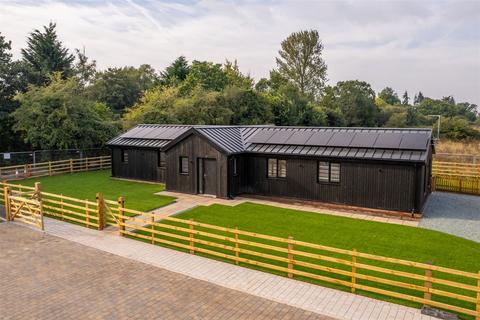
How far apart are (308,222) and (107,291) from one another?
28.9 ft

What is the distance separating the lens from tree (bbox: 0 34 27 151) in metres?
36.4

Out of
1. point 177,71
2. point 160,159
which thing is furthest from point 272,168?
point 177,71

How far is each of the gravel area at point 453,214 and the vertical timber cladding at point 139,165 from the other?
52.4ft

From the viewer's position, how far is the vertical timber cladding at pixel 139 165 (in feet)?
84.2

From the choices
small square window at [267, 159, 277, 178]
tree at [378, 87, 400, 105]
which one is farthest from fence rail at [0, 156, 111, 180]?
tree at [378, 87, 400, 105]

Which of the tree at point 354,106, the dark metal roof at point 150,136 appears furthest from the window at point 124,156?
the tree at point 354,106

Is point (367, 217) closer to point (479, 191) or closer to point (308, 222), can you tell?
point (308, 222)

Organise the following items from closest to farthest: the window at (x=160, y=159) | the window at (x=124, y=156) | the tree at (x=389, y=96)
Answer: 1. the window at (x=160, y=159)
2. the window at (x=124, y=156)
3. the tree at (x=389, y=96)

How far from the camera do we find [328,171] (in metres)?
19.2

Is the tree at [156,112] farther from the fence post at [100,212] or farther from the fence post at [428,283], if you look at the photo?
the fence post at [428,283]

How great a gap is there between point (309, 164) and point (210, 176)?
554 cm

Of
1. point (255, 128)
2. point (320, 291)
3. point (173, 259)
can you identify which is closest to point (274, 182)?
point (255, 128)

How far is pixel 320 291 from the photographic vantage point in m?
9.91

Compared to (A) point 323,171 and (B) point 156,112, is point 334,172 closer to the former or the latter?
(A) point 323,171
